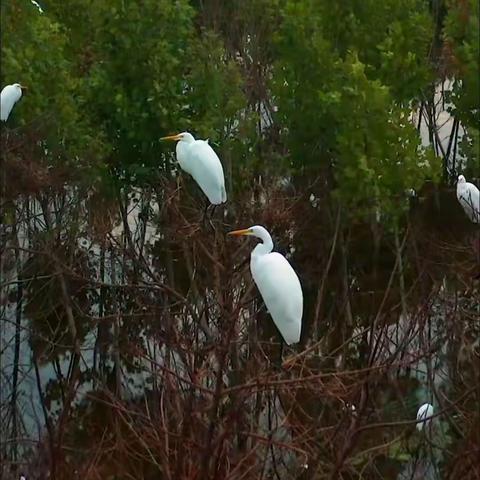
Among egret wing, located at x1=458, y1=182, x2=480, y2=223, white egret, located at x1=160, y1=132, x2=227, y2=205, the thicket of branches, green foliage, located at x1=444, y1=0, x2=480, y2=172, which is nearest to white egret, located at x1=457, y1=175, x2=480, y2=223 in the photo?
egret wing, located at x1=458, y1=182, x2=480, y2=223

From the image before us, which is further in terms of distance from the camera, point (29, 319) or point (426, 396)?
point (29, 319)

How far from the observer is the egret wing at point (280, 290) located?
A: 578 cm

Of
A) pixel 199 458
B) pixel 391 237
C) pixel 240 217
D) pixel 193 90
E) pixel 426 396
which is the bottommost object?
pixel 199 458

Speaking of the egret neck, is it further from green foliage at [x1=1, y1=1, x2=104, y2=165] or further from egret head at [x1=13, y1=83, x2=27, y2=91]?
egret head at [x1=13, y1=83, x2=27, y2=91]

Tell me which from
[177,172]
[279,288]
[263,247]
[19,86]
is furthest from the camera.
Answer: [177,172]

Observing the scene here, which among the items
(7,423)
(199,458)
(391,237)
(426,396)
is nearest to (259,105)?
(391,237)

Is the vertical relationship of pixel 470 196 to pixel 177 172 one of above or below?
below

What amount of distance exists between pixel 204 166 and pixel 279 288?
7.75ft

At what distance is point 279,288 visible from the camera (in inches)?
228

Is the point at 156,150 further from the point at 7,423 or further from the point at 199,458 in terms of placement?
the point at 199,458

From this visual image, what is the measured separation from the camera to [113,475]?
676cm

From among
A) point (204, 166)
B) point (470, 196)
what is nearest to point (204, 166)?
point (204, 166)

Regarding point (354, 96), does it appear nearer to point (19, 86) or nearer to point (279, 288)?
point (19, 86)

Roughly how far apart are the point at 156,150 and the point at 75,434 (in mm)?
2850
